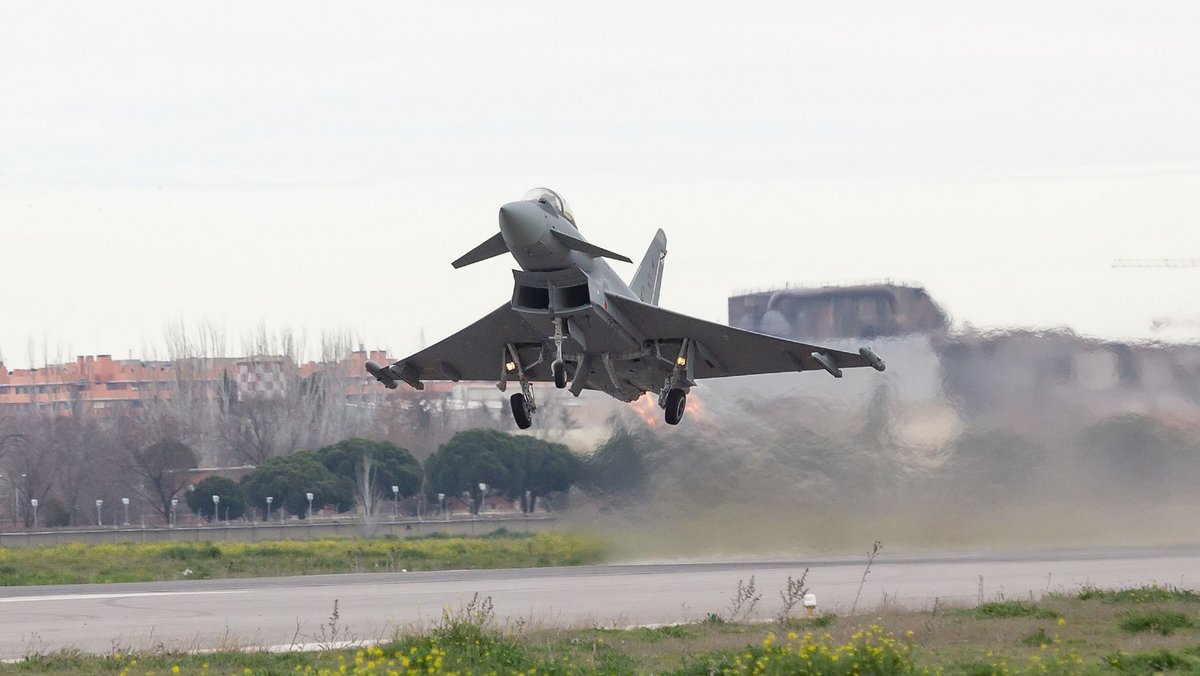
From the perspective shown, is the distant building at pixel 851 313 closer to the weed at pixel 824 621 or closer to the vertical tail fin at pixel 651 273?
the vertical tail fin at pixel 651 273

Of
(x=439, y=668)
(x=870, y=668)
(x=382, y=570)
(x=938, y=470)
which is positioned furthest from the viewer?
(x=382, y=570)

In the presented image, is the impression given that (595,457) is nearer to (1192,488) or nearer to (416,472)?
(1192,488)

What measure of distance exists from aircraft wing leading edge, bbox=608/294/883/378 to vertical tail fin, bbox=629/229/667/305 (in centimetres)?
307

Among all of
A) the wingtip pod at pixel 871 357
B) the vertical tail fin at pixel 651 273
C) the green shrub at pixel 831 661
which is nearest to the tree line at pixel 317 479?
the vertical tail fin at pixel 651 273

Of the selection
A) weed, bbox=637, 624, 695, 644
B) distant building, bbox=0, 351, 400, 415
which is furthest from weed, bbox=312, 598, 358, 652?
distant building, bbox=0, 351, 400, 415

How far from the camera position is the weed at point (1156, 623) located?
2159cm

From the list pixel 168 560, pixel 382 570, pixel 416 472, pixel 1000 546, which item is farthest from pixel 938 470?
pixel 416 472

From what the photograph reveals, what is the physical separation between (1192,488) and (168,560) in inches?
1245

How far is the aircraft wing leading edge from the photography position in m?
26.5

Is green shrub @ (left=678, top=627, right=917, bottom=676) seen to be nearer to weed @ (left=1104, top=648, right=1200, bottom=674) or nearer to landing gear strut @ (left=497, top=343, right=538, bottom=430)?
weed @ (left=1104, top=648, right=1200, bottom=674)

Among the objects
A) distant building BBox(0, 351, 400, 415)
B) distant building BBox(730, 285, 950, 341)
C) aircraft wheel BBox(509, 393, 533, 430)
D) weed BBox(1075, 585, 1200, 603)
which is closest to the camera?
weed BBox(1075, 585, 1200, 603)

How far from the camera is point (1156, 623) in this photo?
21828 mm

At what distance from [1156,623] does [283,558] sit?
32.5 m

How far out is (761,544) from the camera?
37.2 metres
